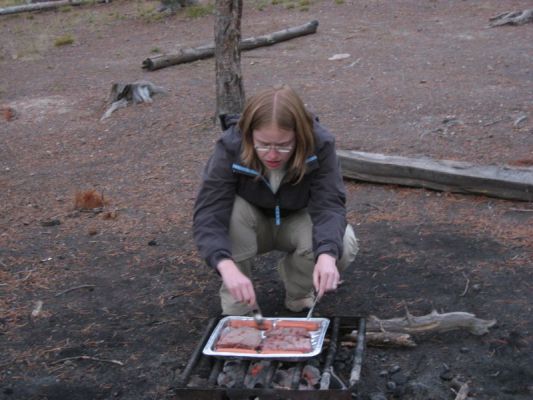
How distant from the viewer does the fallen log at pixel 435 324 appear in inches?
126

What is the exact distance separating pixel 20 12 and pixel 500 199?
14107 mm

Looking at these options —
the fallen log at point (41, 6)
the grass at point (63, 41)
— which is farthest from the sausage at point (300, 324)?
the fallen log at point (41, 6)

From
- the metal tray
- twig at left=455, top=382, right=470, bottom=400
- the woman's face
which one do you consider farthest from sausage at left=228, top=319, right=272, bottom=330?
twig at left=455, top=382, right=470, bottom=400

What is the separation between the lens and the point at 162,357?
321 centimetres

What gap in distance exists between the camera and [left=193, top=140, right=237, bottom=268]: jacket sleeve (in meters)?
3.01

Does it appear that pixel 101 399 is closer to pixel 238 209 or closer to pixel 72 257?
pixel 238 209

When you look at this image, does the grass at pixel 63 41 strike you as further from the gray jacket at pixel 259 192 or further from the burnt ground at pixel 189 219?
the gray jacket at pixel 259 192

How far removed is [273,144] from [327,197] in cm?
38

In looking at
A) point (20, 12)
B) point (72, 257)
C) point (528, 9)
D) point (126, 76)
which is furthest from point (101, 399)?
point (20, 12)

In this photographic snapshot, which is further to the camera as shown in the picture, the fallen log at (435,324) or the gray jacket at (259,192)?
the fallen log at (435,324)

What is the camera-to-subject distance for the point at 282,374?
9.23ft

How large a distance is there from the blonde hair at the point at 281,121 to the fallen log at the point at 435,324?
74 cm

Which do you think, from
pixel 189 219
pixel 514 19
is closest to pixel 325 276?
pixel 189 219

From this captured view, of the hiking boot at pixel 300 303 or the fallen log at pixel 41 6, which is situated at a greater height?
the hiking boot at pixel 300 303
